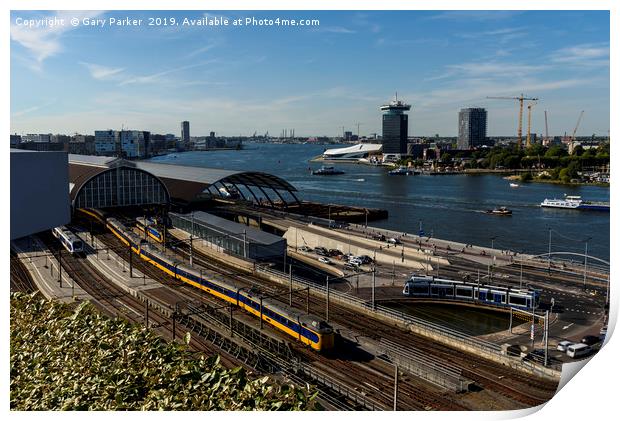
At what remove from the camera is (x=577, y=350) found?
1123cm

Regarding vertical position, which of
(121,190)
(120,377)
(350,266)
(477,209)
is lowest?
(350,266)

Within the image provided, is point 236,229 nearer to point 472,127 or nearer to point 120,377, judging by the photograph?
point 120,377

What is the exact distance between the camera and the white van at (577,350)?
11211 millimetres

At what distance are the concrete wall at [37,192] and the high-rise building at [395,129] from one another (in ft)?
345

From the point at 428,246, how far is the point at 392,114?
95.0 meters

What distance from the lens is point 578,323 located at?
13.5 m

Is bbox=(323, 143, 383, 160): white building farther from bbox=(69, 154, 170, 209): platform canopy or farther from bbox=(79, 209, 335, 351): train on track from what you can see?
bbox=(79, 209, 335, 351): train on track

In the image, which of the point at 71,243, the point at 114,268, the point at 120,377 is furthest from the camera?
the point at 71,243

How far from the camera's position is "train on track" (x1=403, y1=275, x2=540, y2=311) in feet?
48.5

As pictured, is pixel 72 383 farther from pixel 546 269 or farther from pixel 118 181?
pixel 118 181

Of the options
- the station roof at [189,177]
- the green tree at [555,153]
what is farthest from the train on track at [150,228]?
the green tree at [555,153]

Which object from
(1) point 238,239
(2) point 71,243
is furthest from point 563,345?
(2) point 71,243

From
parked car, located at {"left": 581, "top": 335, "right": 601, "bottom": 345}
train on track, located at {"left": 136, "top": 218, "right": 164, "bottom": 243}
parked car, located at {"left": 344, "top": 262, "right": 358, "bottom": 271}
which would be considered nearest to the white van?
parked car, located at {"left": 581, "top": 335, "right": 601, "bottom": 345}

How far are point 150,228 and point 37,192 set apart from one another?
18714mm
